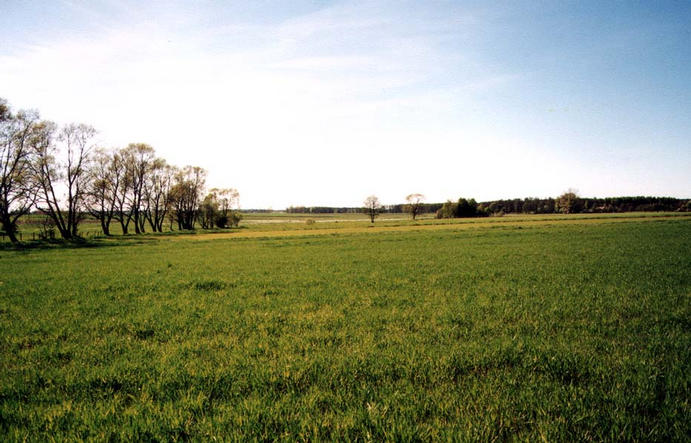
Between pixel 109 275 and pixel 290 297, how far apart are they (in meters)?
11.5

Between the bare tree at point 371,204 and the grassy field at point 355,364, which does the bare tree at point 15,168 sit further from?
the bare tree at point 371,204

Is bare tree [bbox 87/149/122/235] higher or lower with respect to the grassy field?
higher

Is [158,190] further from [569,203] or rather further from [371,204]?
[569,203]

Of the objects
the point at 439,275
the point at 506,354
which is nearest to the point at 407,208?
the point at 439,275

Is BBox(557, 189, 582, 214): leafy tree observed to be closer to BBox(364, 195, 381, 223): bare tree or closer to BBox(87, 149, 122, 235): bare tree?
BBox(364, 195, 381, 223): bare tree

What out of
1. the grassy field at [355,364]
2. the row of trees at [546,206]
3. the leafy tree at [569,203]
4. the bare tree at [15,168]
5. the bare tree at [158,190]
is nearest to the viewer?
the grassy field at [355,364]

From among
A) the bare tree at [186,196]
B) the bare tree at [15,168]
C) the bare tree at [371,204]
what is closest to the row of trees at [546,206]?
the bare tree at [371,204]

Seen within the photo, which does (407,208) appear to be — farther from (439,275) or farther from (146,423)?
(146,423)

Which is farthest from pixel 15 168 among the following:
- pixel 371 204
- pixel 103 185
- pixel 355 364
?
pixel 371 204

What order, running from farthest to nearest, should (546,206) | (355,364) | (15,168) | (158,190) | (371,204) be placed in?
(546,206), (371,204), (158,190), (15,168), (355,364)

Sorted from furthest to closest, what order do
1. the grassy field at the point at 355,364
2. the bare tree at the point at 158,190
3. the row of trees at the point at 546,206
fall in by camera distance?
the row of trees at the point at 546,206, the bare tree at the point at 158,190, the grassy field at the point at 355,364

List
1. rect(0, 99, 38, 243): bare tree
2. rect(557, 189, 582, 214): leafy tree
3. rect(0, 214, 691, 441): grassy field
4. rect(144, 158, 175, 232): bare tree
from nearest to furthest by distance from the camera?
rect(0, 214, 691, 441): grassy field → rect(0, 99, 38, 243): bare tree → rect(144, 158, 175, 232): bare tree → rect(557, 189, 582, 214): leafy tree

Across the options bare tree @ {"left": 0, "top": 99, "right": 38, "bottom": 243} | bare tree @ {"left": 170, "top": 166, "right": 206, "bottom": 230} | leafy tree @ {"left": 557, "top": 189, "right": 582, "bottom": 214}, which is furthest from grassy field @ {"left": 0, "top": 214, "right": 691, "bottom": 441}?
leafy tree @ {"left": 557, "top": 189, "right": 582, "bottom": 214}

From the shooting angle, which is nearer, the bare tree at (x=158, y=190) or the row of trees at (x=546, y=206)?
the bare tree at (x=158, y=190)
